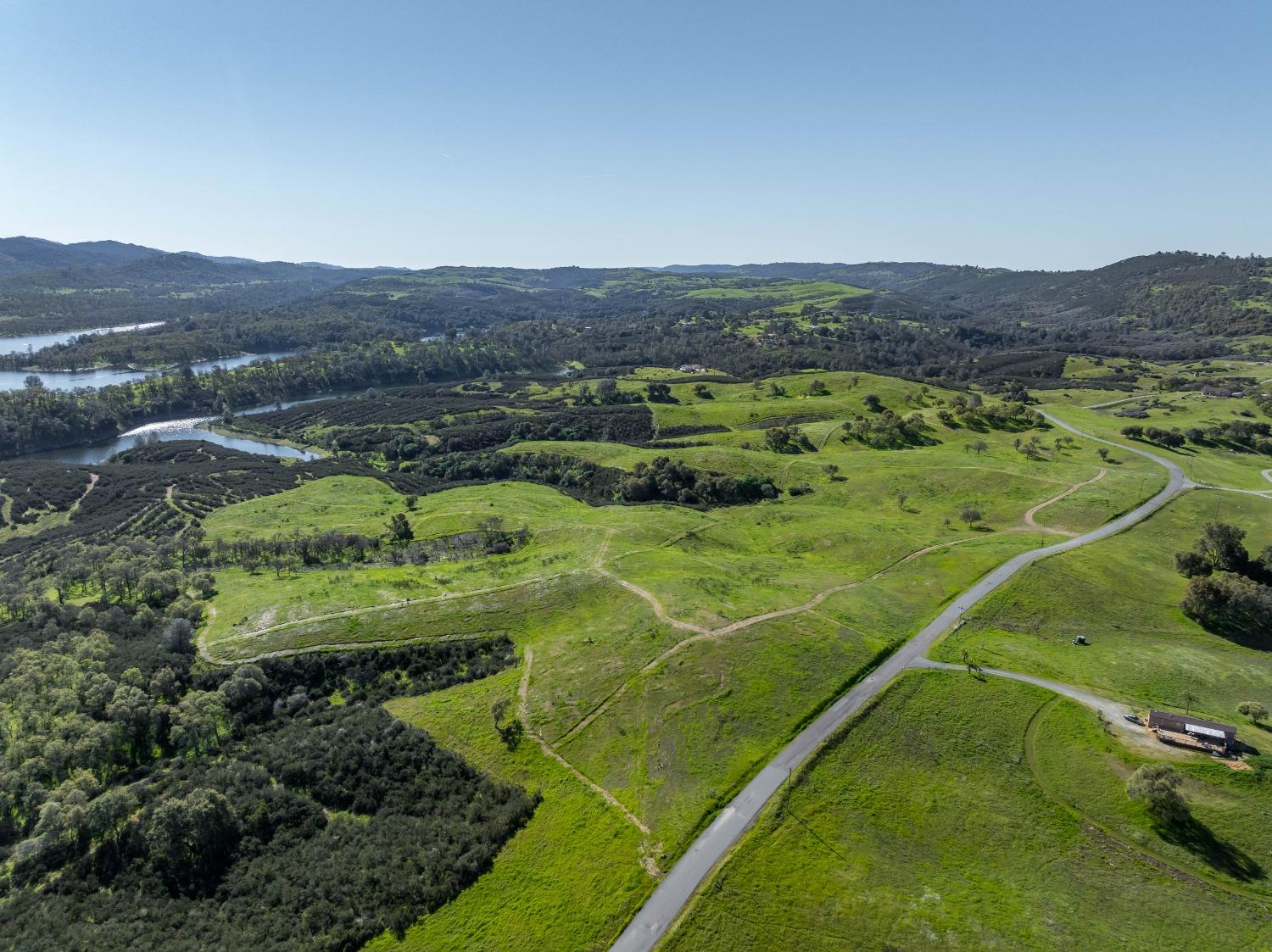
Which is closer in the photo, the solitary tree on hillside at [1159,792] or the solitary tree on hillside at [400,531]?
the solitary tree on hillside at [1159,792]

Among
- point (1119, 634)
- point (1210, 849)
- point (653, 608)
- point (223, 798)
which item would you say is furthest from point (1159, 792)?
point (223, 798)

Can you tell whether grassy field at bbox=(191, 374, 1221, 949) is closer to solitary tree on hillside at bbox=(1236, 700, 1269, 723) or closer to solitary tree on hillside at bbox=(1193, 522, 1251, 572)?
solitary tree on hillside at bbox=(1193, 522, 1251, 572)

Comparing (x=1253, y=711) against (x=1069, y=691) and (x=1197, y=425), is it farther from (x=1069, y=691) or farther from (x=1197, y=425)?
(x=1197, y=425)

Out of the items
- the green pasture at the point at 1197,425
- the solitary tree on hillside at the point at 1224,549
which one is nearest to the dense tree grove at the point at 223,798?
the solitary tree on hillside at the point at 1224,549

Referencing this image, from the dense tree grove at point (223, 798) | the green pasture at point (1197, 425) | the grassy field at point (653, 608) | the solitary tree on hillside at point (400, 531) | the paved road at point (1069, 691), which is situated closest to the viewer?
the dense tree grove at point (223, 798)

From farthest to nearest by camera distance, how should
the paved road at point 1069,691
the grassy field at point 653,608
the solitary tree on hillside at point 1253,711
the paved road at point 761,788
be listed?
the paved road at point 1069,691, the solitary tree on hillside at point 1253,711, the grassy field at point 653,608, the paved road at point 761,788

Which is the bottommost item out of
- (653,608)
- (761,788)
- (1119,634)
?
(761,788)

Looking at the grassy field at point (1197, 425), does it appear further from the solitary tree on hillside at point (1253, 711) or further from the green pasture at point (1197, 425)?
the solitary tree on hillside at point (1253, 711)

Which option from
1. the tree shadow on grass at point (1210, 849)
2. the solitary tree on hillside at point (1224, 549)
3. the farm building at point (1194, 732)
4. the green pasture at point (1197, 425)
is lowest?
the tree shadow on grass at point (1210, 849)

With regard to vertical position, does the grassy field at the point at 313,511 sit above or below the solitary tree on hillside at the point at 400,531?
below
